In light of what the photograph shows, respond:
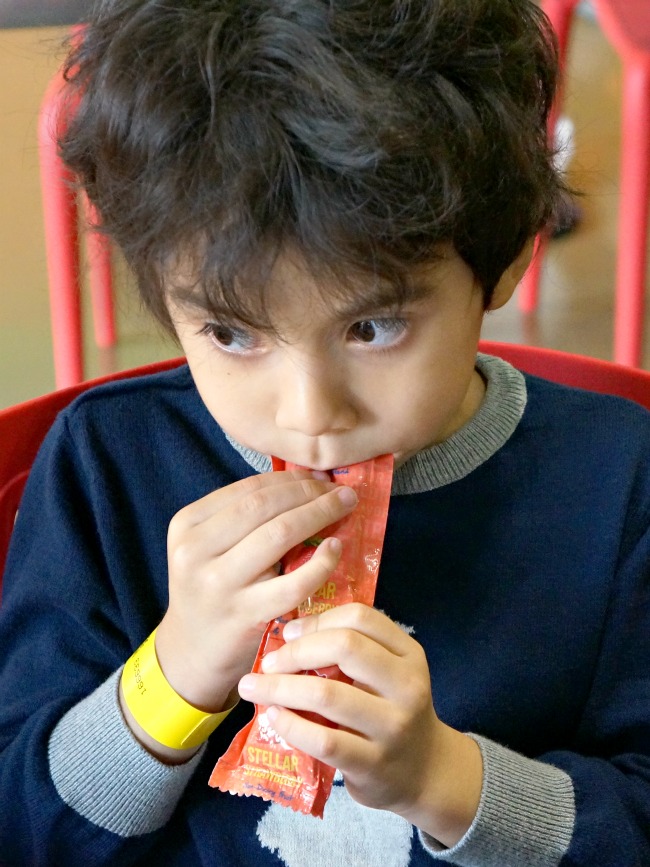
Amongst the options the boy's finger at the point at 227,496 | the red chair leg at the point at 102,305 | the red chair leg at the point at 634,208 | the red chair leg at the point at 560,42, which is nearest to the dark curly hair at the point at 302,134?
the boy's finger at the point at 227,496

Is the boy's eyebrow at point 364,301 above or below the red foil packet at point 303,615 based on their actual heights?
above

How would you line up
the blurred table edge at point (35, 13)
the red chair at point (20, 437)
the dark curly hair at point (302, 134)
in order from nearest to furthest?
the dark curly hair at point (302, 134) < the red chair at point (20, 437) < the blurred table edge at point (35, 13)

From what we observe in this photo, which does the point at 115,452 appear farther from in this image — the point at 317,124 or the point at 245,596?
the point at 317,124

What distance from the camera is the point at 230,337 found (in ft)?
2.33

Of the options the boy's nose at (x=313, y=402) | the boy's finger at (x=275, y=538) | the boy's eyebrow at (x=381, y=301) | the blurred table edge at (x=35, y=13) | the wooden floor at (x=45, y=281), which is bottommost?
the wooden floor at (x=45, y=281)

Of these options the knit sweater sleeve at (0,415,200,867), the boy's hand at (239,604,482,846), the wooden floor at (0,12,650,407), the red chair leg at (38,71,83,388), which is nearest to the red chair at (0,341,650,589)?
the knit sweater sleeve at (0,415,200,867)

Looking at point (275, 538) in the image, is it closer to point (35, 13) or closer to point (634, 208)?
point (35, 13)

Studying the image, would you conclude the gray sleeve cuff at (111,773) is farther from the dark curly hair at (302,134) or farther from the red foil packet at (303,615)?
the dark curly hair at (302,134)

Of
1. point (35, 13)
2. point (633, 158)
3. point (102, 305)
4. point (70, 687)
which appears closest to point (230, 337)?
point (70, 687)

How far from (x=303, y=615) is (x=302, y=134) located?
33 cm

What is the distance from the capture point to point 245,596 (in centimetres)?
71

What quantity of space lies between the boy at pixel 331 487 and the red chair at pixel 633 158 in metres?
1.03

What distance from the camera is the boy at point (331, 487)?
0.62 metres

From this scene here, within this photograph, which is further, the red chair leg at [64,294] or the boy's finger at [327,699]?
the red chair leg at [64,294]
